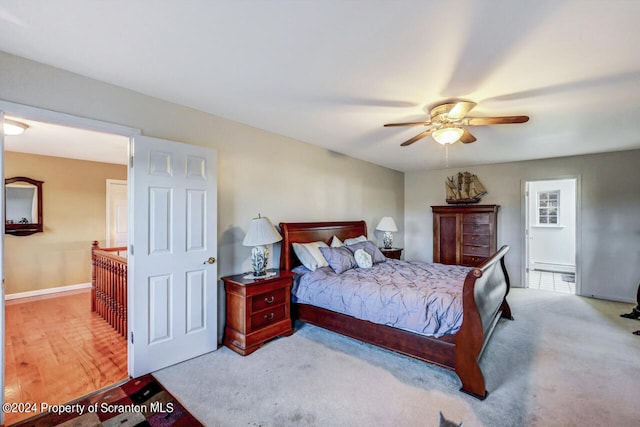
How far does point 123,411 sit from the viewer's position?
1.98m

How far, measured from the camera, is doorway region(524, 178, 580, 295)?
6453 mm

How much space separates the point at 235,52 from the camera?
1.87 meters

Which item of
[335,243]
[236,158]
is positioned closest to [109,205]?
[236,158]

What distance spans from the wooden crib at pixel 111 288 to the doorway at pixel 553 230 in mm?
7397

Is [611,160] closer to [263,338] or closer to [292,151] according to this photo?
[292,151]

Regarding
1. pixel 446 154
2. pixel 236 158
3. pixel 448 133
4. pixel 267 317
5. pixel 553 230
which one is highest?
pixel 446 154

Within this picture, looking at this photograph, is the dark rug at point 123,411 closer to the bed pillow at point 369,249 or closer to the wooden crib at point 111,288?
the wooden crib at point 111,288

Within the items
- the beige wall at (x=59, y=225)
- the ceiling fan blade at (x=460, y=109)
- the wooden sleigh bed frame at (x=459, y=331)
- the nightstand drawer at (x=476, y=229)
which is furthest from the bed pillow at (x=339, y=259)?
the beige wall at (x=59, y=225)

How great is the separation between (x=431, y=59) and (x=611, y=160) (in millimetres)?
4763

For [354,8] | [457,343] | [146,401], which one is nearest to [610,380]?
[457,343]

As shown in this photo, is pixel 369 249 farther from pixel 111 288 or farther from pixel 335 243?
pixel 111 288

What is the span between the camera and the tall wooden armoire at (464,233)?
5.26 meters

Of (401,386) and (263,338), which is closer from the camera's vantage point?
(401,386)

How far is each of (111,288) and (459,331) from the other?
383 centimetres
